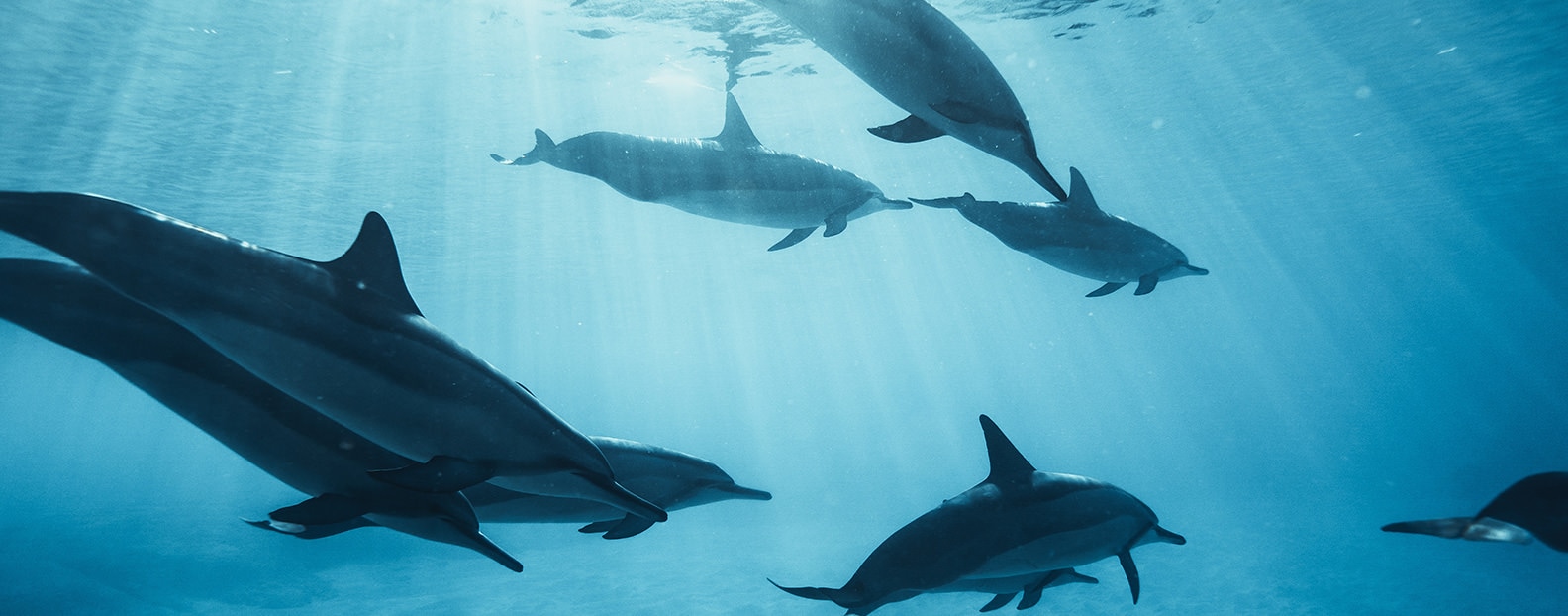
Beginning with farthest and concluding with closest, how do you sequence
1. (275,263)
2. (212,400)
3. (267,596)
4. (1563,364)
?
1. (1563,364)
2. (267,596)
3. (212,400)
4. (275,263)

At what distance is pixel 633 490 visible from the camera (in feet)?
13.6

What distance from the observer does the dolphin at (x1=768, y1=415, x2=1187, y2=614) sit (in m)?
4.12

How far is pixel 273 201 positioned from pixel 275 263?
24115 mm

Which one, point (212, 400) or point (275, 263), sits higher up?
point (275, 263)

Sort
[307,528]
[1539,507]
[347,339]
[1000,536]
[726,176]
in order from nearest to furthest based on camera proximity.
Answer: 1. [347,339]
2. [307,528]
3. [1539,507]
4. [1000,536]
5. [726,176]

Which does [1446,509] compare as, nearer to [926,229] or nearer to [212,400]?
[926,229]

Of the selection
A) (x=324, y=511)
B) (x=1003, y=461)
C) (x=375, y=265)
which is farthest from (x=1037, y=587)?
(x=375, y=265)

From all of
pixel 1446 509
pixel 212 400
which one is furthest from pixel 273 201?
pixel 1446 509

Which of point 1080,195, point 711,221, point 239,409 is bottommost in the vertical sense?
point 711,221

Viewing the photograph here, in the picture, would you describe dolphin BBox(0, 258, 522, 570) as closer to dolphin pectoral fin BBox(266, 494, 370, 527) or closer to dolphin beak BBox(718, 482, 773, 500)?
dolphin pectoral fin BBox(266, 494, 370, 527)

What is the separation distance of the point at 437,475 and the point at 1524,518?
412 centimetres

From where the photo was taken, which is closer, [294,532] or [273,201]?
[294,532]

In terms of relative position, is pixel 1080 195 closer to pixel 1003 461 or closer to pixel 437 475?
pixel 1003 461

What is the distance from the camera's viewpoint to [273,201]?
880 inches
